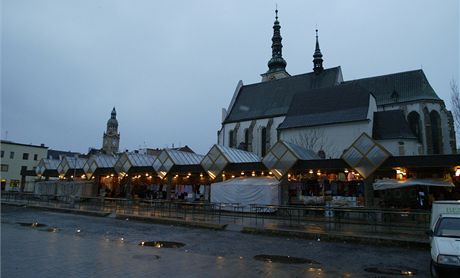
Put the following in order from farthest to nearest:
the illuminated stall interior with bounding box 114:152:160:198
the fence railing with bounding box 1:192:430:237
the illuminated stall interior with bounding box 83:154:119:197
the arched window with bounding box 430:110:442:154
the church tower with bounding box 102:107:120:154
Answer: the church tower with bounding box 102:107:120:154 < the arched window with bounding box 430:110:442:154 < the illuminated stall interior with bounding box 83:154:119:197 < the illuminated stall interior with bounding box 114:152:160:198 < the fence railing with bounding box 1:192:430:237

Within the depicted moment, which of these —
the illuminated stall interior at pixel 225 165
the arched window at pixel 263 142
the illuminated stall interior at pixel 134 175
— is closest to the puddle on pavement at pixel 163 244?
the illuminated stall interior at pixel 225 165

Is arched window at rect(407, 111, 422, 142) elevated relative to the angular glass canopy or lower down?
elevated

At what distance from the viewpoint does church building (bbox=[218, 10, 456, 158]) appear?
36.4 m

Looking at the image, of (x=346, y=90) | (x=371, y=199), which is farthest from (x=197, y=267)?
(x=346, y=90)

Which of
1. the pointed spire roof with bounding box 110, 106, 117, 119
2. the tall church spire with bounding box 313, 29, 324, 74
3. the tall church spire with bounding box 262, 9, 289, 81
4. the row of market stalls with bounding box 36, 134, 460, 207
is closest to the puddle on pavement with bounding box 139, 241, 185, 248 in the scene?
the row of market stalls with bounding box 36, 134, 460, 207

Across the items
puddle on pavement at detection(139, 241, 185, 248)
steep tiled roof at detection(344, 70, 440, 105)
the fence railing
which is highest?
steep tiled roof at detection(344, 70, 440, 105)

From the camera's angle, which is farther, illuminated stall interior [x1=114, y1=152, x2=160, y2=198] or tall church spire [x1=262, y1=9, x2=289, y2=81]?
tall church spire [x1=262, y1=9, x2=289, y2=81]

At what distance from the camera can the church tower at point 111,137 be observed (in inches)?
4889

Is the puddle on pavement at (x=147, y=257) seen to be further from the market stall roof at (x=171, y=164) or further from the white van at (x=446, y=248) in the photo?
the market stall roof at (x=171, y=164)

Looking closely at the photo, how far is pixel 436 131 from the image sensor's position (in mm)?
40250

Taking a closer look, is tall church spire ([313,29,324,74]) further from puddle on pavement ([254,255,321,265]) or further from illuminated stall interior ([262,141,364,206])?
puddle on pavement ([254,255,321,265])

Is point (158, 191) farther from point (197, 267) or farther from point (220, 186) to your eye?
point (197, 267)

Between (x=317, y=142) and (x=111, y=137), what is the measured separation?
334ft

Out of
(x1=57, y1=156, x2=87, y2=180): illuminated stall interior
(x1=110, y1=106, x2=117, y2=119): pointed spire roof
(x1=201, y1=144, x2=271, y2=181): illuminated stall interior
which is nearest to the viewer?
(x1=201, y1=144, x2=271, y2=181): illuminated stall interior
